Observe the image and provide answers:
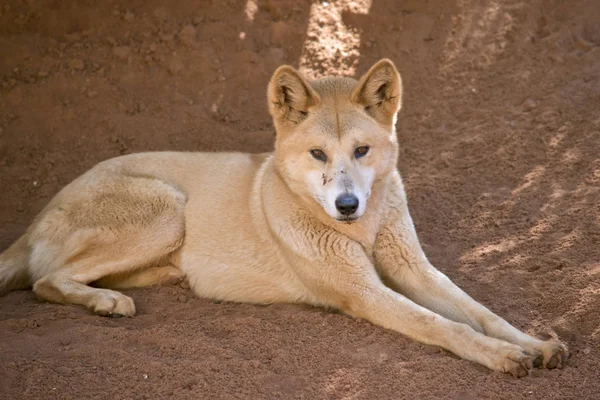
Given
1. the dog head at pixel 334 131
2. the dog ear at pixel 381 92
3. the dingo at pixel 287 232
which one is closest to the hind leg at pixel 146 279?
the dingo at pixel 287 232

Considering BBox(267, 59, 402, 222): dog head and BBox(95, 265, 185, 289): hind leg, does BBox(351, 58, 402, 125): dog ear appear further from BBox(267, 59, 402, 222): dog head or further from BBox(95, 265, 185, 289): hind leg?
BBox(95, 265, 185, 289): hind leg

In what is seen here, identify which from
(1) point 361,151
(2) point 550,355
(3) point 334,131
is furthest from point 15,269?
(2) point 550,355

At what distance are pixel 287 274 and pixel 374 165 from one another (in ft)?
3.37

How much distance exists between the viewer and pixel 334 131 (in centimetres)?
477

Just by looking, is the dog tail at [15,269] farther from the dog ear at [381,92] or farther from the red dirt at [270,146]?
the dog ear at [381,92]

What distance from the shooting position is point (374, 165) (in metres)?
4.84

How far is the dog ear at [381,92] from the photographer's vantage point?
4.82 metres

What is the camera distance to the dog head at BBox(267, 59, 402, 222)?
15.4 ft

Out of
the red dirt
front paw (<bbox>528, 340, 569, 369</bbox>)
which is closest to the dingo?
front paw (<bbox>528, 340, 569, 369</bbox>)

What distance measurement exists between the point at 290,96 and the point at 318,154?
44cm

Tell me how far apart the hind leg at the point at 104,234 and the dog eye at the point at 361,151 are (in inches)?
61.3

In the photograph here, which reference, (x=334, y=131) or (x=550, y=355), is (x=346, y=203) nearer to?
(x=334, y=131)

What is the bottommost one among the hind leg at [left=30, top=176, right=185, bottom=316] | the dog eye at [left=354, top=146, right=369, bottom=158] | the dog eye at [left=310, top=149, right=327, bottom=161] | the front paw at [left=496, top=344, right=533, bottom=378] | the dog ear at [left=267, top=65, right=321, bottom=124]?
the hind leg at [left=30, top=176, right=185, bottom=316]

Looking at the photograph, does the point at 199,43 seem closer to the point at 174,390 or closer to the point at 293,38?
the point at 293,38
